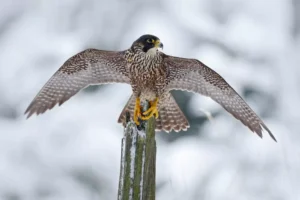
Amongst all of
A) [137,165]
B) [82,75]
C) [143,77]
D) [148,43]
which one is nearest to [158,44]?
[148,43]

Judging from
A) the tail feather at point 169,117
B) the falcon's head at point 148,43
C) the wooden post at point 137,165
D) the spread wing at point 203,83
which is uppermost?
the falcon's head at point 148,43

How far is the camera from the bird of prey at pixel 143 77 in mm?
4957

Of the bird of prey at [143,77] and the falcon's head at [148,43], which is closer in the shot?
the falcon's head at [148,43]

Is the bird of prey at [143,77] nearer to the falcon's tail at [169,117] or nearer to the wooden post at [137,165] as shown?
the falcon's tail at [169,117]

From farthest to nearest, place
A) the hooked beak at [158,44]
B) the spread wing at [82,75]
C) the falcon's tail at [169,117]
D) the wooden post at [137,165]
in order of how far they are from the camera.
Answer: the falcon's tail at [169,117]
the spread wing at [82,75]
the hooked beak at [158,44]
the wooden post at [137,165]

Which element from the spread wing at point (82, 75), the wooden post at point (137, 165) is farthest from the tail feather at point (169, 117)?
the wooden post at point (137, 165)

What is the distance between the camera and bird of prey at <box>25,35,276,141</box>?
496 centimetres

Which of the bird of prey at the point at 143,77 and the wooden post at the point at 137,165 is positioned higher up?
the bird of prey at the point at 143,77

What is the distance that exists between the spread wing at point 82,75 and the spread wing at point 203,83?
1.34 feet

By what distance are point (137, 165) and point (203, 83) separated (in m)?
2.43

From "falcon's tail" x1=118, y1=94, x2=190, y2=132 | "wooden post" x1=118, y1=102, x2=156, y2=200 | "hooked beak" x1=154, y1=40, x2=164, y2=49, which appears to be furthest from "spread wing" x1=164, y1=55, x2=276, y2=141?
"wooden post" x1=118, y1=102, x2=156, y2=200

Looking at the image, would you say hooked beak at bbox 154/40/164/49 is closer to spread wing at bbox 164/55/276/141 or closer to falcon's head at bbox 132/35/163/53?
falcon's head at bbox 132/35/163/53

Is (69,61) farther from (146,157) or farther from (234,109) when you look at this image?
(146,157)

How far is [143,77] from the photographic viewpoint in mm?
5078
